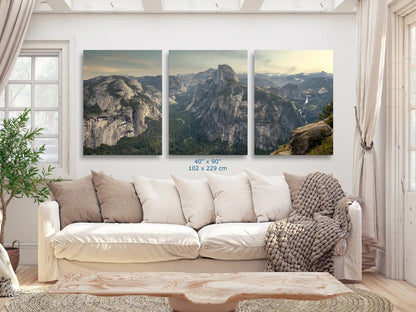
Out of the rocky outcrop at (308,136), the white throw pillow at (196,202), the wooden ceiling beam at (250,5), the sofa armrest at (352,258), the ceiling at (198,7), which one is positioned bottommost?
the sofa armrest at (352,258)

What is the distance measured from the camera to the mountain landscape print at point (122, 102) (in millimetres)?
5199

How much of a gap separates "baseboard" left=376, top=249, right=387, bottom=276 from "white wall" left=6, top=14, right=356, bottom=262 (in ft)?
2.58

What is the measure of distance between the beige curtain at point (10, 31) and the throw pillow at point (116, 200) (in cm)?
130

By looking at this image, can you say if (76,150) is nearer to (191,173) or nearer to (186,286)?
(191,173)

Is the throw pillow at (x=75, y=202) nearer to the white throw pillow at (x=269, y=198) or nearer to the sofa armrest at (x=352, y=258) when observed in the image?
the white throw pillow at (x=269, y=198)

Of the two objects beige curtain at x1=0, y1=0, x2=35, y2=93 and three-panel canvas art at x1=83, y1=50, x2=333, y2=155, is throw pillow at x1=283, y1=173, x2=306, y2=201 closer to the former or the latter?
three-panel canvas art at x1=83, y1=50, x2=333, y2=155

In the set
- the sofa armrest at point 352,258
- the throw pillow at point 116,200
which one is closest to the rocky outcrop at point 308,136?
the sofa armrest at point 352,258

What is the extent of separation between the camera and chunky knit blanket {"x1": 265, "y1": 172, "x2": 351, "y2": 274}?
394 centimetres

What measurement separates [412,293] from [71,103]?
11.9ft

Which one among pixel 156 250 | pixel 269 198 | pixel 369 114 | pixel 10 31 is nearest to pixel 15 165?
pixel 10 31

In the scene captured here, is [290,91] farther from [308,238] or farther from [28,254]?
[28,254]

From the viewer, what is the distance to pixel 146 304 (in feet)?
11.8

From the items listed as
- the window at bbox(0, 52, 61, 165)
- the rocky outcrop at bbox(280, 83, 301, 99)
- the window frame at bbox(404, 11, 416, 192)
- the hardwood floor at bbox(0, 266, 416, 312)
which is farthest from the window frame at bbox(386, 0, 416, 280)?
the window at bbox(0, 52, 61, 165)

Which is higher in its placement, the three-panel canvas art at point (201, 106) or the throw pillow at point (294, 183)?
the three-panel canvas art at point (201, 106)
